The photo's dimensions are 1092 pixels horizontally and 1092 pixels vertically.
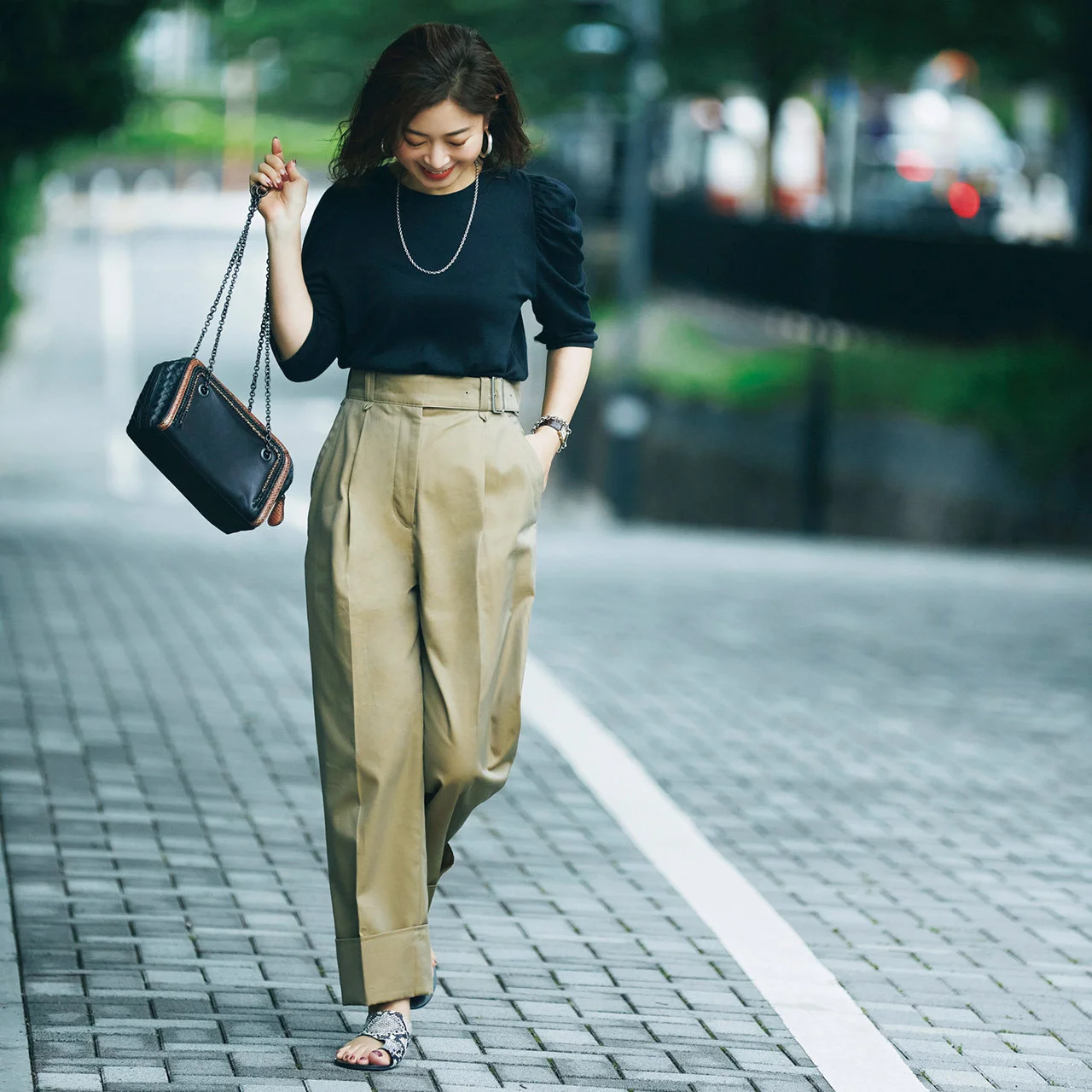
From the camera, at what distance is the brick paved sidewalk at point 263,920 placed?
4160mm

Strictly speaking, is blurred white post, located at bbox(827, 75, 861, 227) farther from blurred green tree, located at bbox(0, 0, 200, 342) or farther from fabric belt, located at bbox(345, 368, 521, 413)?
fabric belt, located at bbox(345, 368, 521, 413)

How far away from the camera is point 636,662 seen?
9.25 m

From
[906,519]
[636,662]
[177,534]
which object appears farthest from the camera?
[906,519]

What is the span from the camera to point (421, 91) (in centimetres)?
395

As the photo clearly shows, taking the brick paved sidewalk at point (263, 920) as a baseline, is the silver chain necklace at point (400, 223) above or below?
above

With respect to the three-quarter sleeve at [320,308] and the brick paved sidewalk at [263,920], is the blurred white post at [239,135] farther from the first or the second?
the three-quarter sleeve at [320,308]

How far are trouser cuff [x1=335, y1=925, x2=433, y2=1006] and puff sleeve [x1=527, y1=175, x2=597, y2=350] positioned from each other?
119 centimetres

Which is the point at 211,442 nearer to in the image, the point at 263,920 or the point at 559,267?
the point at 559,267

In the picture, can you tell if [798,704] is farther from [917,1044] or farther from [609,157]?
[609,157]

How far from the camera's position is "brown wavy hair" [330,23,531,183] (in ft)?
13.0

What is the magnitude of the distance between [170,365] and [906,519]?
20943mm

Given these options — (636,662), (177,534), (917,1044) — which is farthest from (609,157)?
(917,1044)

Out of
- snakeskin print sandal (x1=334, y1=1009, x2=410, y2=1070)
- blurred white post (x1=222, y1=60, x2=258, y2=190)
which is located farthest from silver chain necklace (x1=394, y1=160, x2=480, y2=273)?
blurred white post (x1=222, y1=60, x2=258, y2=190)

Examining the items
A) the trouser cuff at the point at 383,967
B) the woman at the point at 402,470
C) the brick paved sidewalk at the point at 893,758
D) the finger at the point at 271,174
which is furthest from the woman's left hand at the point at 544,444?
the brick paved sidewalk at the point at 893,758
